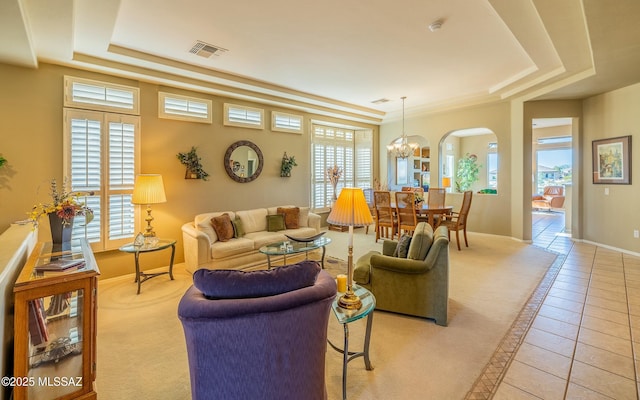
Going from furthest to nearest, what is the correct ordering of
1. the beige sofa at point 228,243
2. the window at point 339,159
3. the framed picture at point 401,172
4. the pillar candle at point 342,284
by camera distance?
the framed picture at point 401,172, the window at point 339,159, the beige sofa at point 228,243, the pillar candle at point 342,284

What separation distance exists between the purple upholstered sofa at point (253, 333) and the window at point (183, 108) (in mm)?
4097

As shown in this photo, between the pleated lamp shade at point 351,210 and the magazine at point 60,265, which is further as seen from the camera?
the pleated lamp shade at point 351,210

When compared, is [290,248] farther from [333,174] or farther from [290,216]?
[333,174]

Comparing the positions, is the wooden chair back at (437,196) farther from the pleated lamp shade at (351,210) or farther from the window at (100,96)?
the window at (100,96)

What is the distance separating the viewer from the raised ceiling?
2887 millimetres

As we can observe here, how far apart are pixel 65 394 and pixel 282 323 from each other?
1565 millimetres

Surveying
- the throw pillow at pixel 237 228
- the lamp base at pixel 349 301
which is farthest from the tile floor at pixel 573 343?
the throw pillow at pixel 237 228

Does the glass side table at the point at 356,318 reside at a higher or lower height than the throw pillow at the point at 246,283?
lower

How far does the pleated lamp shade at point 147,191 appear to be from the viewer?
153 inches

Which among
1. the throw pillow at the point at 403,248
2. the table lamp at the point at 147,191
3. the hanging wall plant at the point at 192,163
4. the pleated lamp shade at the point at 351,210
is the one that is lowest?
the throw pillow at the point at 403,248

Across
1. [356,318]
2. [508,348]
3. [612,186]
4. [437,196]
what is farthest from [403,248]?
[612,186]

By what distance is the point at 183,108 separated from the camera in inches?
189

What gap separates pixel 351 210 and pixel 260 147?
163 inches

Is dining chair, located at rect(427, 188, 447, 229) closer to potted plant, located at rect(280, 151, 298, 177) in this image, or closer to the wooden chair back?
the wooden chair back
